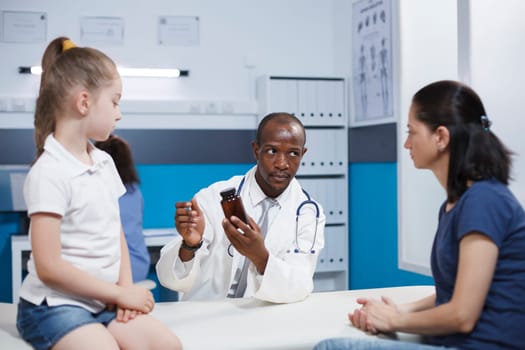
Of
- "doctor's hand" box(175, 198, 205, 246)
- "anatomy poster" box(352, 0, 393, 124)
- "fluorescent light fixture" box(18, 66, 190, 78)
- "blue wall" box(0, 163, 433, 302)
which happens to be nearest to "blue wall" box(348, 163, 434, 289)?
"blue wall" box(0, 163, 433, 302)

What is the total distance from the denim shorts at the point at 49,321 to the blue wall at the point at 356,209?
3.16 m

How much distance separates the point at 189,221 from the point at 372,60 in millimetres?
3048

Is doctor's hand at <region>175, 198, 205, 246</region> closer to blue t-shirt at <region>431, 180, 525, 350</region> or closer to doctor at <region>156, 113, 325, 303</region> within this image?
doctor at <region>156, 113, 325, 303</region>

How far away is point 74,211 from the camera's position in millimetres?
1396

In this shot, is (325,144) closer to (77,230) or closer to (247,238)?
(247,238)

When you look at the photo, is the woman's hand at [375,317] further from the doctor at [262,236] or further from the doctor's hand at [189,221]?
the doctor's hand at [189,221]

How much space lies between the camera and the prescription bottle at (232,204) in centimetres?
167

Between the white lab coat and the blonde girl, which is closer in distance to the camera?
the blonde girl

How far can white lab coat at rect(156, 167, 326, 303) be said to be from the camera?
5.98ft

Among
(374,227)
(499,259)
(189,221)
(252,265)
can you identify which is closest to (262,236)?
(252,265)

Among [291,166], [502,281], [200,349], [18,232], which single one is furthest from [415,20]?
[18,232]

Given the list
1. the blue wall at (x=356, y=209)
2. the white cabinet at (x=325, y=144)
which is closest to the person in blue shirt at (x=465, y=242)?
the blue wall at (x=356, y=209)

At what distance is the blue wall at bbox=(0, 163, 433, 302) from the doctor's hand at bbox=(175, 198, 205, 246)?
260 centimetres

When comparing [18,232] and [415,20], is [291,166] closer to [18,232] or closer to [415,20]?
[415,20]
